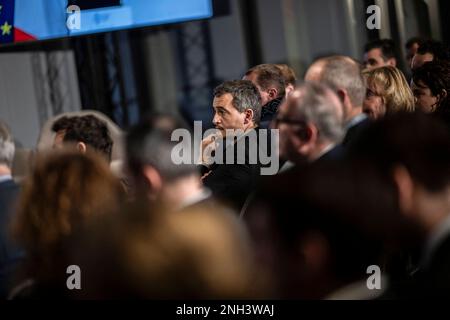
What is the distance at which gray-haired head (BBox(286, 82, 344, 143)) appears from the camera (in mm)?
2271

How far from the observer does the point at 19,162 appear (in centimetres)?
471

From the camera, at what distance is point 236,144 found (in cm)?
331

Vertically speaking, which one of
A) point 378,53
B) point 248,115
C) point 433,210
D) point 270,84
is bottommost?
point 433,210

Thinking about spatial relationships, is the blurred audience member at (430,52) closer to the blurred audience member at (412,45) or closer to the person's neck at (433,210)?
the blurred audience member at (412,45)

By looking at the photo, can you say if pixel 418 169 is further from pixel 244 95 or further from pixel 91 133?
pixel 244 95

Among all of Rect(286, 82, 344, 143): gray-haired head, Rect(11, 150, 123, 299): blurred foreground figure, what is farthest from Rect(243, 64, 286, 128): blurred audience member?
Rect(11, 150, 123, 299): blurred foreground figure

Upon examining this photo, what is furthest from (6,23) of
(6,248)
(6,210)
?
(6,248)

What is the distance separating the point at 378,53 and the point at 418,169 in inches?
145

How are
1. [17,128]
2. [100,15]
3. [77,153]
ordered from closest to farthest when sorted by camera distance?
[77,153], [100,15], [17,128]

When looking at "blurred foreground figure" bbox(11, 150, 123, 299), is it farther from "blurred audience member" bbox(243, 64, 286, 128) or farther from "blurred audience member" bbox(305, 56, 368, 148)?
"blurred audience member" bbox(243, 64, 286, 128)

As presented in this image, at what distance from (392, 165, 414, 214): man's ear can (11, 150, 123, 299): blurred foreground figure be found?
0.67 meters
